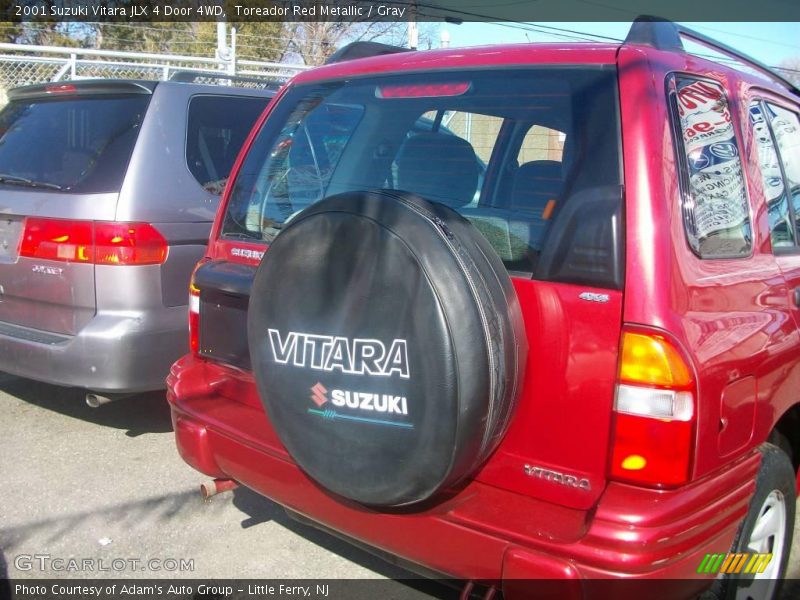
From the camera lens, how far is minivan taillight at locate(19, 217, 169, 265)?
A: 394 centimetres

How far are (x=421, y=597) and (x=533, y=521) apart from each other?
44.1 inches

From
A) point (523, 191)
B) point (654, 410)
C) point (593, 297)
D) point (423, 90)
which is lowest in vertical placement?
point (654, 410)

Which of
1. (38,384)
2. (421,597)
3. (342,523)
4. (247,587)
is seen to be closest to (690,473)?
(342,523)

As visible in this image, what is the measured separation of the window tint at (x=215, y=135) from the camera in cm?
453

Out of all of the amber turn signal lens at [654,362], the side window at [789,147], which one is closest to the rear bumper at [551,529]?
the amber turn signal lens at [654,362]

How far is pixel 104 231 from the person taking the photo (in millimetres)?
3936

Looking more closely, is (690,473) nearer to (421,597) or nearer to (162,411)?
(421,597)

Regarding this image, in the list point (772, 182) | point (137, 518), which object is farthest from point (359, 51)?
point (137, 518)

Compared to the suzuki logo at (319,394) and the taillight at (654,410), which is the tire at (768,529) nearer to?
the taillight at (654,410)

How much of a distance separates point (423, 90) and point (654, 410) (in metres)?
1.30

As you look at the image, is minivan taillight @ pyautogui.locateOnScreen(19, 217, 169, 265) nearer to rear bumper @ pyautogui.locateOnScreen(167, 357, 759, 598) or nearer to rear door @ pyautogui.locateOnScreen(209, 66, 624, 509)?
rear door @ pyautogui.locateOnScreen(209, 66, 624, 509)

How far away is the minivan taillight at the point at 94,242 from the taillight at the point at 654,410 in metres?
2.77

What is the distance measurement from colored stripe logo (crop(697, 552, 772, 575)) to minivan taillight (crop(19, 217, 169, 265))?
9.85 ft
